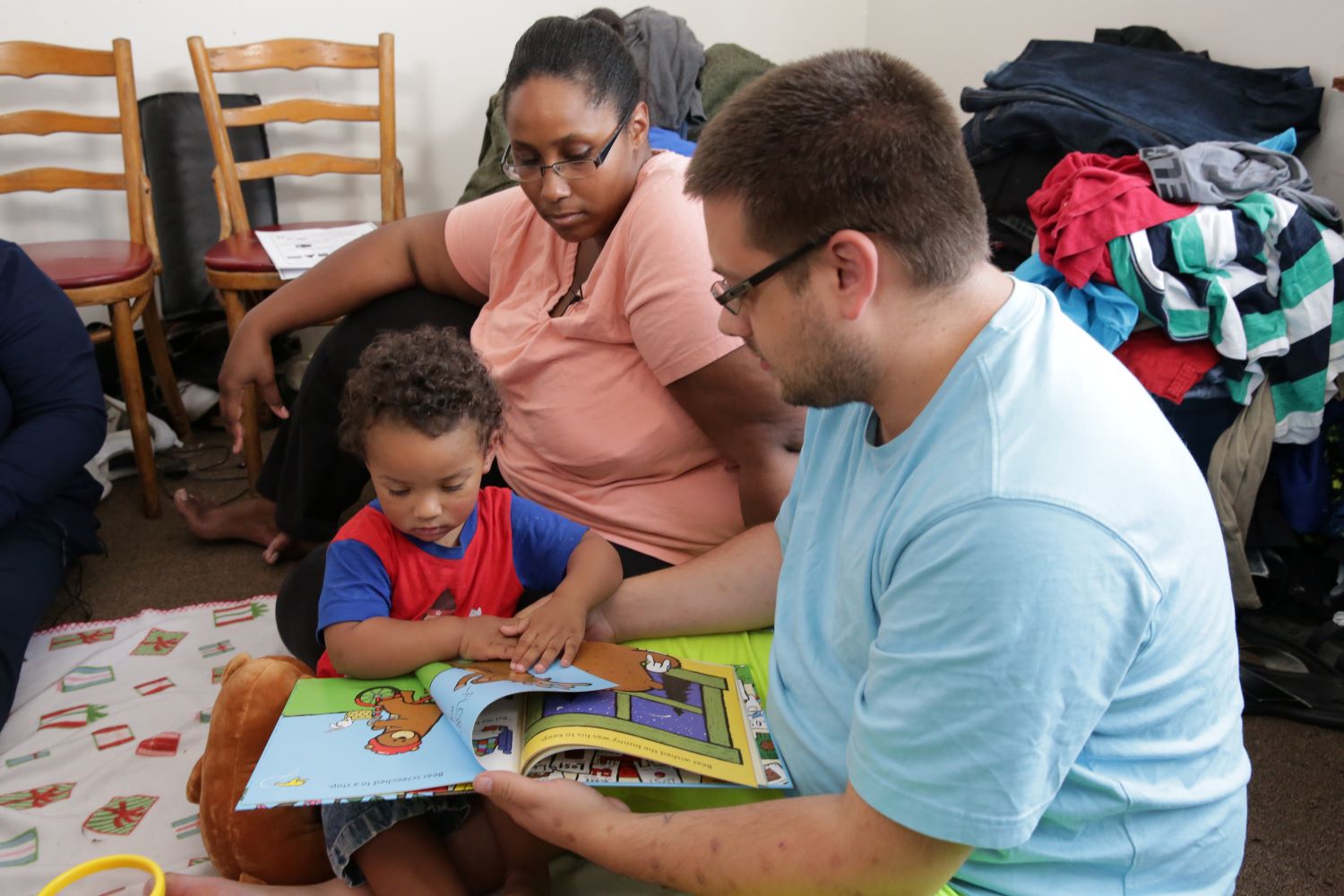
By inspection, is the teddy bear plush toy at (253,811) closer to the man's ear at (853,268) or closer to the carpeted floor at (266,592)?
the man's ear at (853,268)

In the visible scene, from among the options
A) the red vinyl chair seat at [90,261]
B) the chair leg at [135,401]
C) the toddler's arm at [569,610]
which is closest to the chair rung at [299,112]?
the red vinyl chair seat at [90,261]

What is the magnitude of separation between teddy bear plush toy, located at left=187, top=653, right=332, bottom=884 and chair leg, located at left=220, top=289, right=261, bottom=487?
1.42 meters

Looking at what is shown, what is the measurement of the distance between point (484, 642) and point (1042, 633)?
714 mm

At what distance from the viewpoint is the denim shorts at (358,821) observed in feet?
3.68

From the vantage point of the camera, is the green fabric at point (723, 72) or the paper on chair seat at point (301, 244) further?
the green fabric at point (723, 72)

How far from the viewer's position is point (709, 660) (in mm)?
1342

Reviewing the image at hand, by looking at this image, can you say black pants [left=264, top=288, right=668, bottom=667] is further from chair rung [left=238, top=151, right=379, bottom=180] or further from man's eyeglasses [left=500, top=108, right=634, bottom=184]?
chair rung [left=238, top=151, right=379, bottom=180]

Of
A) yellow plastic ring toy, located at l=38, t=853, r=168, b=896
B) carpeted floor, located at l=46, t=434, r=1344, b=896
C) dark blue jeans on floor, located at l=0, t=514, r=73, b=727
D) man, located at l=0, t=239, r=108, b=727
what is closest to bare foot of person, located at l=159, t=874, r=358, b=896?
yellow plastic ring toy, located at l=38, t=853, r=168, b=896

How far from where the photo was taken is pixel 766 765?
3.41 feet

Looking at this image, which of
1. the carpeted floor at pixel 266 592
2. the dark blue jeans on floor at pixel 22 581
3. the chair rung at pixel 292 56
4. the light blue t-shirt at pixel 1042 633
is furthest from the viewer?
the chair rung at pixel 292 56

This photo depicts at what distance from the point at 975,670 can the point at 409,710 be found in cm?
69

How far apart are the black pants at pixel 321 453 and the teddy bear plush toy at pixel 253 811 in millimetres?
333

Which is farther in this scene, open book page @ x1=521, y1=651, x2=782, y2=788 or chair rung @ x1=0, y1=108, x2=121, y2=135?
chair rung @ x1=0, y1=108, x2=121, y2=135

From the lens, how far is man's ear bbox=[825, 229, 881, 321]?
0.75 m
